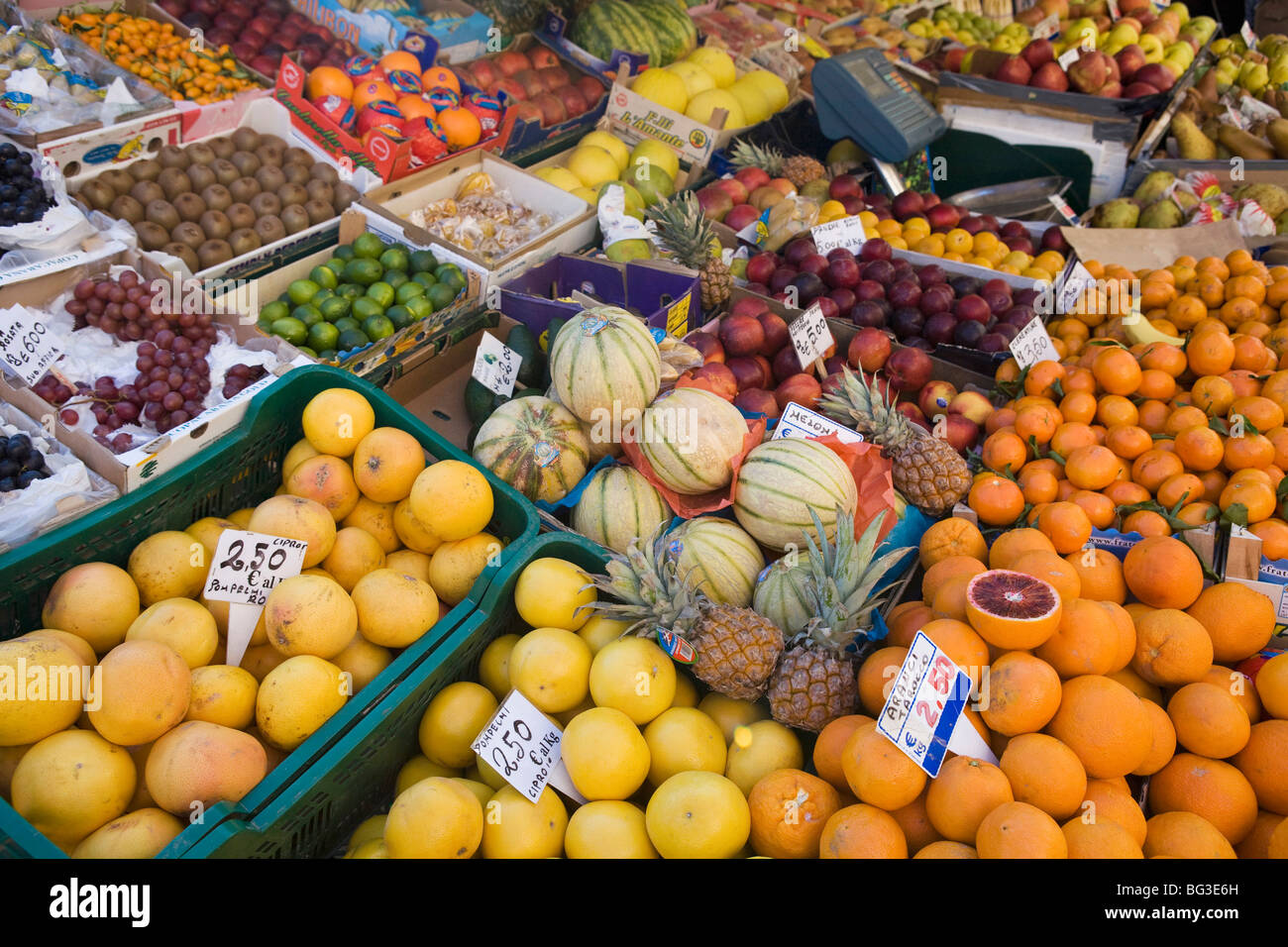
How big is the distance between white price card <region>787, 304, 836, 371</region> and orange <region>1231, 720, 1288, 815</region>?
1.81 m

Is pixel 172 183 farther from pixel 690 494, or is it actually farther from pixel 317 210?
pixel 690 494

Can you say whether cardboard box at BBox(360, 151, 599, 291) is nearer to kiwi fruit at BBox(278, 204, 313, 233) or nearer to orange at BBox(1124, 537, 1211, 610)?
kiwi fruit at BBox(278, 204, 313, 233)

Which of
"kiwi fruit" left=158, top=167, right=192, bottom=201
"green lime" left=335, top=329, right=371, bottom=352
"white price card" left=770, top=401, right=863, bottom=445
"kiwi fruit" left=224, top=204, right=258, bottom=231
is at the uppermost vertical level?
"white price card" left=770, top=401, right=863, bottom=445

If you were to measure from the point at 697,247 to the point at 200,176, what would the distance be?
7.14ft

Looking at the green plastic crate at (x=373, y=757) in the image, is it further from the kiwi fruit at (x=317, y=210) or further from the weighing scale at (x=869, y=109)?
the weighing scale at (x=869, y=109)

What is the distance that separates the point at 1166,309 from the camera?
359cm

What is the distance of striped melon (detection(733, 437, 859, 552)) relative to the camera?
2314 millimetres

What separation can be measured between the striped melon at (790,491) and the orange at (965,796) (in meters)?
0.81

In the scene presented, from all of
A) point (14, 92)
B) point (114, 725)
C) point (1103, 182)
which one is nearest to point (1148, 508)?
point (114, 725)

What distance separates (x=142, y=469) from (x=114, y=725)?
0.94 metres

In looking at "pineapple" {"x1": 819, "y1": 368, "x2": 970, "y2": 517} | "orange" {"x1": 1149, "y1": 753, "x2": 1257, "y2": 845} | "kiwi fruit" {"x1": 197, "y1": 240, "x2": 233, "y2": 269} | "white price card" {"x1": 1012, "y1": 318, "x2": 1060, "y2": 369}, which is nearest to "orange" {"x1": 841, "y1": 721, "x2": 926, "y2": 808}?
"orange" {"x1": 1149, "y1": 753, "x2": 1257, "y2": 845}

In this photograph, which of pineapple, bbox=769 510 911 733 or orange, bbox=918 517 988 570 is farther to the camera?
orange, bbox=918 517 988 570

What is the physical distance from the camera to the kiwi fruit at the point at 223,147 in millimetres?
3811

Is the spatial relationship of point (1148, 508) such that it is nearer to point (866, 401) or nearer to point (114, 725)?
point (866, 401)
